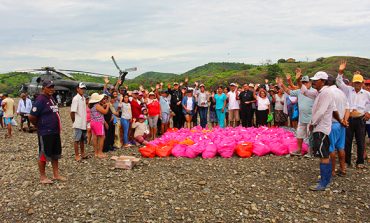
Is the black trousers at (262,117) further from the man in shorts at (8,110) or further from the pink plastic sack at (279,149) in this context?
the man in shorts at (8,110)

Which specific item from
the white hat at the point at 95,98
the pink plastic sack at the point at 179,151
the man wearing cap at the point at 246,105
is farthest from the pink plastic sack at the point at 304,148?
the white hat at the point at 95,98

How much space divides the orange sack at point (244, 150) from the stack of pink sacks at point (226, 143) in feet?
0.35

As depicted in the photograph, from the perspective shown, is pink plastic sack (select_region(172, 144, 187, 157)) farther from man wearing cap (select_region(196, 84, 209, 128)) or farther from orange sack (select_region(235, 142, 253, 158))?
man wearing cap (select_region(196, 84, 209, 128))

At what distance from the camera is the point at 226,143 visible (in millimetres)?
9789

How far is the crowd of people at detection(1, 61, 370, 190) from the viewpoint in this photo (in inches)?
275

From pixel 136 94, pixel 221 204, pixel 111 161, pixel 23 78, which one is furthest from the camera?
pixel 23 78

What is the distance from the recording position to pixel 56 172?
765 cm

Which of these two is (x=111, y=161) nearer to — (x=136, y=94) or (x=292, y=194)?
(x=136, y=94)

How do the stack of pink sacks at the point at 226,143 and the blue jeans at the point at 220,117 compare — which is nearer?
the stack of pink sacks at the point at 226,143

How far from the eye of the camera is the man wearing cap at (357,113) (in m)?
8.34

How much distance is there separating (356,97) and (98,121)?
21.1ft

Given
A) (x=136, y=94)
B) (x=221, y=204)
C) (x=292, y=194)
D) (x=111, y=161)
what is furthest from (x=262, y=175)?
(x=136, y=94)

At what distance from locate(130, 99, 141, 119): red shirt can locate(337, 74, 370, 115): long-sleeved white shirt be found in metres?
6.03

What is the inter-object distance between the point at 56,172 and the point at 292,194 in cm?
475
